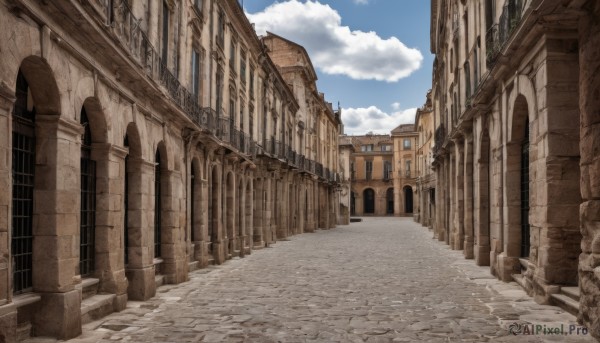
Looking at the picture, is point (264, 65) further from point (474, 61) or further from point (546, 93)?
point (546, 93)

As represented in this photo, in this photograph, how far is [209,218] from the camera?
18.1 m

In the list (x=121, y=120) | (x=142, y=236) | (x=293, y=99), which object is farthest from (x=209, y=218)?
(x=293, y=99)

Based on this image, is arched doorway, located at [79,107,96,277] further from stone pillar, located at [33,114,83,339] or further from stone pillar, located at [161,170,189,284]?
stone pillar, located at [161,170,189,284]

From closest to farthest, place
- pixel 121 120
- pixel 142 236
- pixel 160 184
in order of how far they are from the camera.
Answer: pixel 121 120
pixel 142 236
pixel 160 184

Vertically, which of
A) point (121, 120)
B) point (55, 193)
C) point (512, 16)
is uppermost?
point (512, 16)

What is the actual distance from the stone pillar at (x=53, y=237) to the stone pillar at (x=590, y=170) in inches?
267

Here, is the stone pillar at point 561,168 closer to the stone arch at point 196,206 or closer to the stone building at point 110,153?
the stone building at point 110,153

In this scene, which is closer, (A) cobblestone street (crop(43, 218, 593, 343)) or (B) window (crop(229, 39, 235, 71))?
(A) cobblestone street (crop(43, 218, 593, 343))

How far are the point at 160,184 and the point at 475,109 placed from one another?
337 inches

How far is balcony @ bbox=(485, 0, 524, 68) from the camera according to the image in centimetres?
1109

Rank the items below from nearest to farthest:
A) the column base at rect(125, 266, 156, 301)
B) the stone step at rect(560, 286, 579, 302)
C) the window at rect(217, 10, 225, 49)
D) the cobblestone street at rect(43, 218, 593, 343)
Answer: the cobblestone street at rect(43, 218, 593, 343) → the stone step at rect(560, 286, 579, 302) → the column base at rect(125, 266, 156, 301) → the window at rect(217, 10, 225, 49)

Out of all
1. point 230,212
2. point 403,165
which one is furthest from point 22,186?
point 403,165

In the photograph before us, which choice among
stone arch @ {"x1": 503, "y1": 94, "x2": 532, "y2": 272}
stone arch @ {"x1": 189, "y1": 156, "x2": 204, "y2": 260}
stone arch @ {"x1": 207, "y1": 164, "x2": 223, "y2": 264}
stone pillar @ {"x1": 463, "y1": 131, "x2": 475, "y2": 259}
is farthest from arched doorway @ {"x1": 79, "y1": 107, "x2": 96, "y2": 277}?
stone pillar @ {"x1": 463, "y1": 131, "x2": 475, "y2": 259}

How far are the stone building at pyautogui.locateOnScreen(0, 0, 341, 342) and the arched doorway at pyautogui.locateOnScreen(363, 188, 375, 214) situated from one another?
57.9 metres
